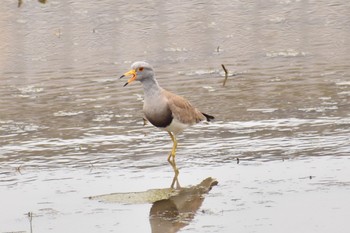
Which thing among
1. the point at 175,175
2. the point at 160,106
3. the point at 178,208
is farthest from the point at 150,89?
the point at 178,208

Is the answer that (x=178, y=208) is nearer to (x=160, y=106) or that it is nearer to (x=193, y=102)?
(x=160, y=106)

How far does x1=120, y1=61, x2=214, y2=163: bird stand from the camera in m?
11.7

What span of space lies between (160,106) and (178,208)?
219 cm

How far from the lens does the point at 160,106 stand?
11.7 metres

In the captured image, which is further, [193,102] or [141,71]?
[193,102]

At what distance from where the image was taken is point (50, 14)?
987 inches

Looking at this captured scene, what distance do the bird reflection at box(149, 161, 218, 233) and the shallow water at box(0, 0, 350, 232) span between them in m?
0.11

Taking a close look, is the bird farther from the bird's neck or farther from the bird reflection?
the bird reflection

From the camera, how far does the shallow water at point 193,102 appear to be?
9883 mm

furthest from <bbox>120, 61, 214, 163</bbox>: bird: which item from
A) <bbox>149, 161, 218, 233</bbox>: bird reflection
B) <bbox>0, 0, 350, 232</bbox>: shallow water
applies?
<bbox>149, 161, 218, 233</bbox>: bird reflection

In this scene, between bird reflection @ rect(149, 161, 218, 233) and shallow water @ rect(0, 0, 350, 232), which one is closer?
bird reflection @ rect(149, 161, 218, 233)

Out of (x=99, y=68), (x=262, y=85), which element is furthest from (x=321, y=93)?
(x=99, y=68)

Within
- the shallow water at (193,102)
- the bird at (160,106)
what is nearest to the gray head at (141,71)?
the bird at (160,106)

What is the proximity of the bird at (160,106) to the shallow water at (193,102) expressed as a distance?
0.49 metres
